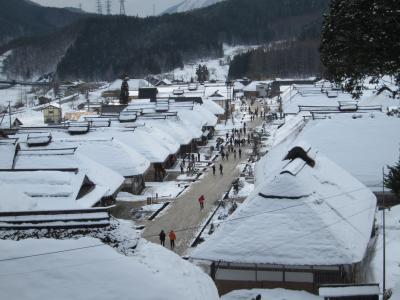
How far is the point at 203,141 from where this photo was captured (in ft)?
146

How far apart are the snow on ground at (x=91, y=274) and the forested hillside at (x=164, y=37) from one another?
12883 cm

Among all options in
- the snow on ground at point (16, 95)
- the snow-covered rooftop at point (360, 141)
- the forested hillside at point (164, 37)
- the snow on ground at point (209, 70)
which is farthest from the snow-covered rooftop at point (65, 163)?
the forested hillside at point (164, 37)

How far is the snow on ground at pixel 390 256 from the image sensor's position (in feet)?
46.2

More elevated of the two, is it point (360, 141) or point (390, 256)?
point (360, 141)

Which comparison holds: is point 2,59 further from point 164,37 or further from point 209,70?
point 209,70

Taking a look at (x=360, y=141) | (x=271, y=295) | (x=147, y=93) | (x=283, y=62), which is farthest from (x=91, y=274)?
(x=283, y=62)

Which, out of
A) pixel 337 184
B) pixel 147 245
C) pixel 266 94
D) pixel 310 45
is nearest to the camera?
pixel 147 245

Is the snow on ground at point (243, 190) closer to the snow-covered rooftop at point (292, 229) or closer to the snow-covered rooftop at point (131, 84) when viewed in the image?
the snow-covered rooftop at point (292, 229)

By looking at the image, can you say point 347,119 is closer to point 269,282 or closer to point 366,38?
point 269,282

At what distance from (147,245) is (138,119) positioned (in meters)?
27.3

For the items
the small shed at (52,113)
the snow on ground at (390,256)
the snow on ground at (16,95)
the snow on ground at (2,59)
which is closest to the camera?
the snow on ground at (390,256)

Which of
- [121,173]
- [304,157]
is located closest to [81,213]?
[304,157]

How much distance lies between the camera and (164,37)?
15900cm

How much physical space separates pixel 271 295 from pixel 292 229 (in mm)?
1673
